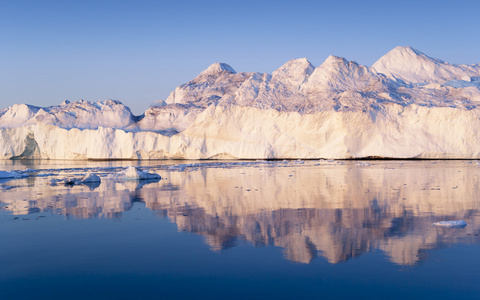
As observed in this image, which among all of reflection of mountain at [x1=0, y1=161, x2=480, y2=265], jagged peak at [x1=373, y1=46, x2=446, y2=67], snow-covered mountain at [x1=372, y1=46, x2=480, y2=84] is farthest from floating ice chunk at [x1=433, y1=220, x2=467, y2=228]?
jagged peak at [x1=373, y1=46, x2=446, y2=67]

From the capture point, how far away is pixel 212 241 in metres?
4.61

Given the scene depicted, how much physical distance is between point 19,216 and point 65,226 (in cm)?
128

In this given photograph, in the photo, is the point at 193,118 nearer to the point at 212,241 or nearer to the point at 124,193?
the point at 124,193

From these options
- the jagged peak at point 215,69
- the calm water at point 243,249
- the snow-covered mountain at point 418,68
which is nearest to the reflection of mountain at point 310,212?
the calm water at point 243,249

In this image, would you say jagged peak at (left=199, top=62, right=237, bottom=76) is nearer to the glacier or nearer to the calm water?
the glacier

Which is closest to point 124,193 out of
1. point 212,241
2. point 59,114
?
point 212,241

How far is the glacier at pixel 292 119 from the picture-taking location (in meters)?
25.8

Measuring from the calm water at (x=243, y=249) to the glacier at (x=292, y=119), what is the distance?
63.2ft

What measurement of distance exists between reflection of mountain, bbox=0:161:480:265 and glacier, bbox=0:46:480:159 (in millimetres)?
16246

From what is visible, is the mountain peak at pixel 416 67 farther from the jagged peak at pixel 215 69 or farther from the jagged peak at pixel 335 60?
the jagged peak at pixel 215 69

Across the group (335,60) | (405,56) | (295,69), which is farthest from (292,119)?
(405,56)

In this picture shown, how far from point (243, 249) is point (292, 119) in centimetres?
2450

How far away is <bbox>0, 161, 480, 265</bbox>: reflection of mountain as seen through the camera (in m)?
4.39

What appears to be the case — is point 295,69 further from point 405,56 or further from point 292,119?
point 405,56
